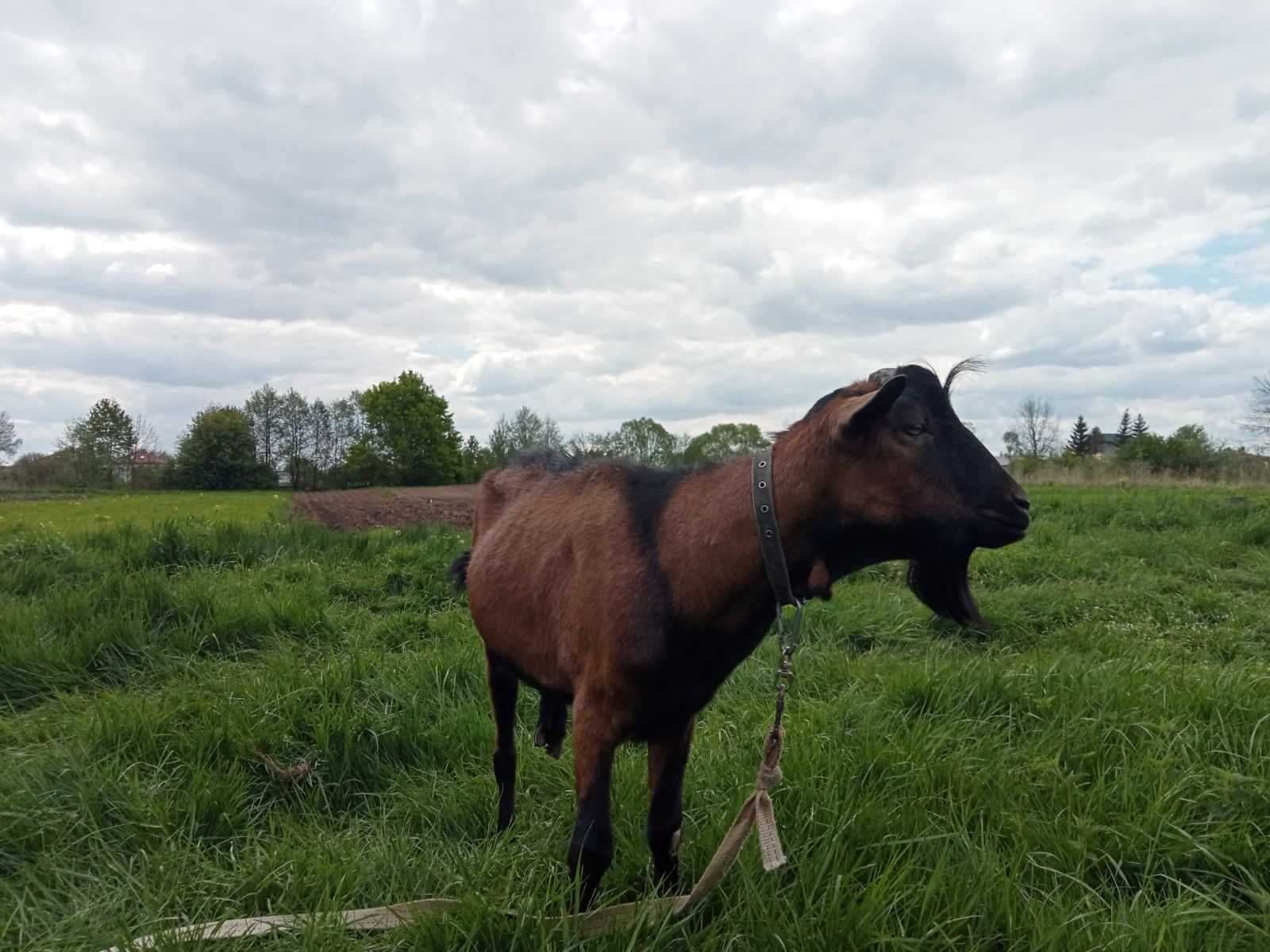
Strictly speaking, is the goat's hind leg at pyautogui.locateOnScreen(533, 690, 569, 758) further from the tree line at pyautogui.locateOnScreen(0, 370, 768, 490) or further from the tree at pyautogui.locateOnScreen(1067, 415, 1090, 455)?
the tree at pyautogui.locateOnScreen(1067, 415, 1090, 455)

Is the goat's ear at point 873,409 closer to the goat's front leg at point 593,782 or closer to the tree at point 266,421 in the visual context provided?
the goat's front leg at point 593,782

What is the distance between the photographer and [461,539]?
10.8 meters

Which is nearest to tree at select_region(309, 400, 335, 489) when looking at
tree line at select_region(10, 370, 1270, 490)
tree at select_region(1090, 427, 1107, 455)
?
tree line at select_region(10, 370, 1270, 490)

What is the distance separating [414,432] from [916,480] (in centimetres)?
4223

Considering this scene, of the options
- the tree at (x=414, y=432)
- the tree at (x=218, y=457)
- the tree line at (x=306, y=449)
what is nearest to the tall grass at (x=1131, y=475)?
the tree line at (x=306, y=449)

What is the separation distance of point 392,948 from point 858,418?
81.1 inches

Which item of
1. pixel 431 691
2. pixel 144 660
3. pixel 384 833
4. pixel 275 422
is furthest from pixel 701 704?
pixel 275 422

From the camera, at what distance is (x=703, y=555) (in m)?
2.38

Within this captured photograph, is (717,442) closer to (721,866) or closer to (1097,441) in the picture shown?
(721,866)

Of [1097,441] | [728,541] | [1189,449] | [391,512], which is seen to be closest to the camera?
[728,541]

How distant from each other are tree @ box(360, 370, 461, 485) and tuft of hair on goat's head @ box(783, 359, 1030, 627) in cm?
4108

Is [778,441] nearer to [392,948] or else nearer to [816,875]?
[816,875]

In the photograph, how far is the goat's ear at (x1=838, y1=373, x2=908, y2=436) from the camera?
207 centimetres

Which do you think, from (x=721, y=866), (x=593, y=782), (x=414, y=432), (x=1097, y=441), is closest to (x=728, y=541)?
(x=593, y=782)
